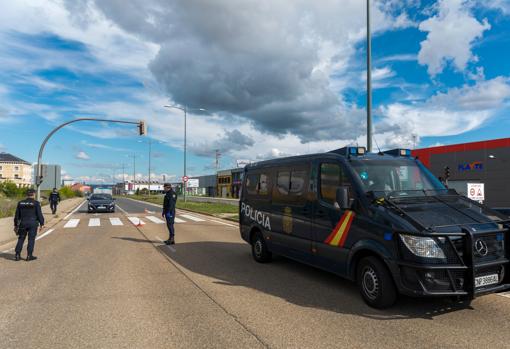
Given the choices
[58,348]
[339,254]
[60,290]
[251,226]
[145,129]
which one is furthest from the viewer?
[145,129]

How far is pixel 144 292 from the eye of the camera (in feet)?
19.2

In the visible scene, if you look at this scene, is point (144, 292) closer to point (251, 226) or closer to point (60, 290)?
point (60, 290)

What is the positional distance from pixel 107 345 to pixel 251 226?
197 inches

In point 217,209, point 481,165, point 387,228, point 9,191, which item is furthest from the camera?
point 9,191

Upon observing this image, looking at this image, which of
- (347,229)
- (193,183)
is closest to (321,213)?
(347,229)

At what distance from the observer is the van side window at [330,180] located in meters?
5.79

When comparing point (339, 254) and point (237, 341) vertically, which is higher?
point (339, 254)

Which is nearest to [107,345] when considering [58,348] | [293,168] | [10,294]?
[58,348]

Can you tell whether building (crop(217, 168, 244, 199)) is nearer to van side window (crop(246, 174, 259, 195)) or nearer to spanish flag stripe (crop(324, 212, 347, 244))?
van side window (crop(246, 174, 259, 195))

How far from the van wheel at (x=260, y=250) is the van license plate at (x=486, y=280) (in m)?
4.21

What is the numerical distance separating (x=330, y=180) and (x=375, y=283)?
69.3 inches

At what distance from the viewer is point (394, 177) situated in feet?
18.9

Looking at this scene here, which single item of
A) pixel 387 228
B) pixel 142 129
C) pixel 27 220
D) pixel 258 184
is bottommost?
pixel 27 220

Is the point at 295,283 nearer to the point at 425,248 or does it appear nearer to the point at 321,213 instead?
Result: the point at 321,213
